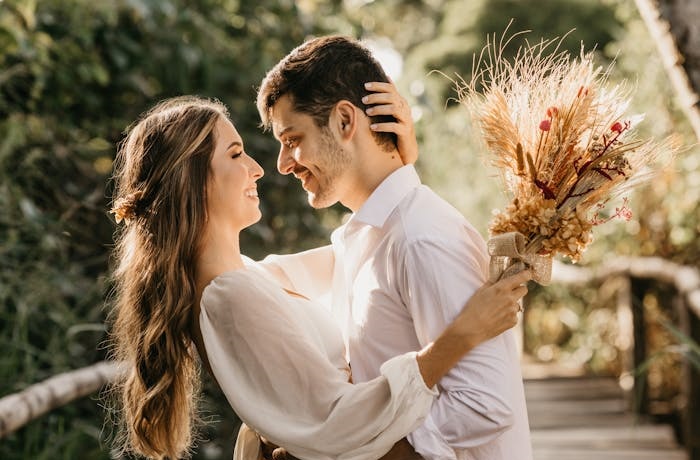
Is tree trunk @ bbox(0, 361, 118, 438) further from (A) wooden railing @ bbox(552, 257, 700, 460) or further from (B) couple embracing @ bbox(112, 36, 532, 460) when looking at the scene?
(A) wooden railing @ bbox(552, 257, 700, 460)

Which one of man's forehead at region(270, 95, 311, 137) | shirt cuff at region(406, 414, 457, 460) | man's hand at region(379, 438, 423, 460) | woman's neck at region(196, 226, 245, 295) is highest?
man's forehead at region(270, 95, 311, 137)

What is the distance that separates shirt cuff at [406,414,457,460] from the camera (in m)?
2.15

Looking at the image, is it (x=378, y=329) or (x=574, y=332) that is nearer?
(x=378, y=329)

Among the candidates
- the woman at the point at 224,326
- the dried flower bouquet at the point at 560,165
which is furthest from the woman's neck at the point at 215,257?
the dried flower bouquet at the point at 560,165

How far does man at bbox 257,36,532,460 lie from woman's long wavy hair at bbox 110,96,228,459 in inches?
9.1

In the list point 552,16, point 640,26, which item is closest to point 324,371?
point 640,26

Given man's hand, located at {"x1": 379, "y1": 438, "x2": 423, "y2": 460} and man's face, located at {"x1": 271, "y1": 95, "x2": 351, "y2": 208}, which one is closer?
man's hand, located at {"x1": 379, "y1": 438, "x2": 423, "y2": 460}

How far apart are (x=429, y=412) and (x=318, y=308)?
0.52 meters

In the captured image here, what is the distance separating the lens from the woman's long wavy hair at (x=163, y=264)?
2447 millimetres

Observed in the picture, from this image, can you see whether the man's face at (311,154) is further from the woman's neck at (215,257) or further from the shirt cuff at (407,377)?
the shirt cuff at (407,377)

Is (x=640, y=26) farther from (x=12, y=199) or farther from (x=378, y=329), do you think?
(x=378, y=329)

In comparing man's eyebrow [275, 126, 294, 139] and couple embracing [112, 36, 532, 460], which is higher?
man's eyebrow [275, 126, 294, 139]

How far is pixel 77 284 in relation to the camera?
422cm

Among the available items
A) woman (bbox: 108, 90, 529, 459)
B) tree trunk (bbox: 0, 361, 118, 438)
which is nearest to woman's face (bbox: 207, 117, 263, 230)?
woman (bbox: 108, 90, 529, 459)
